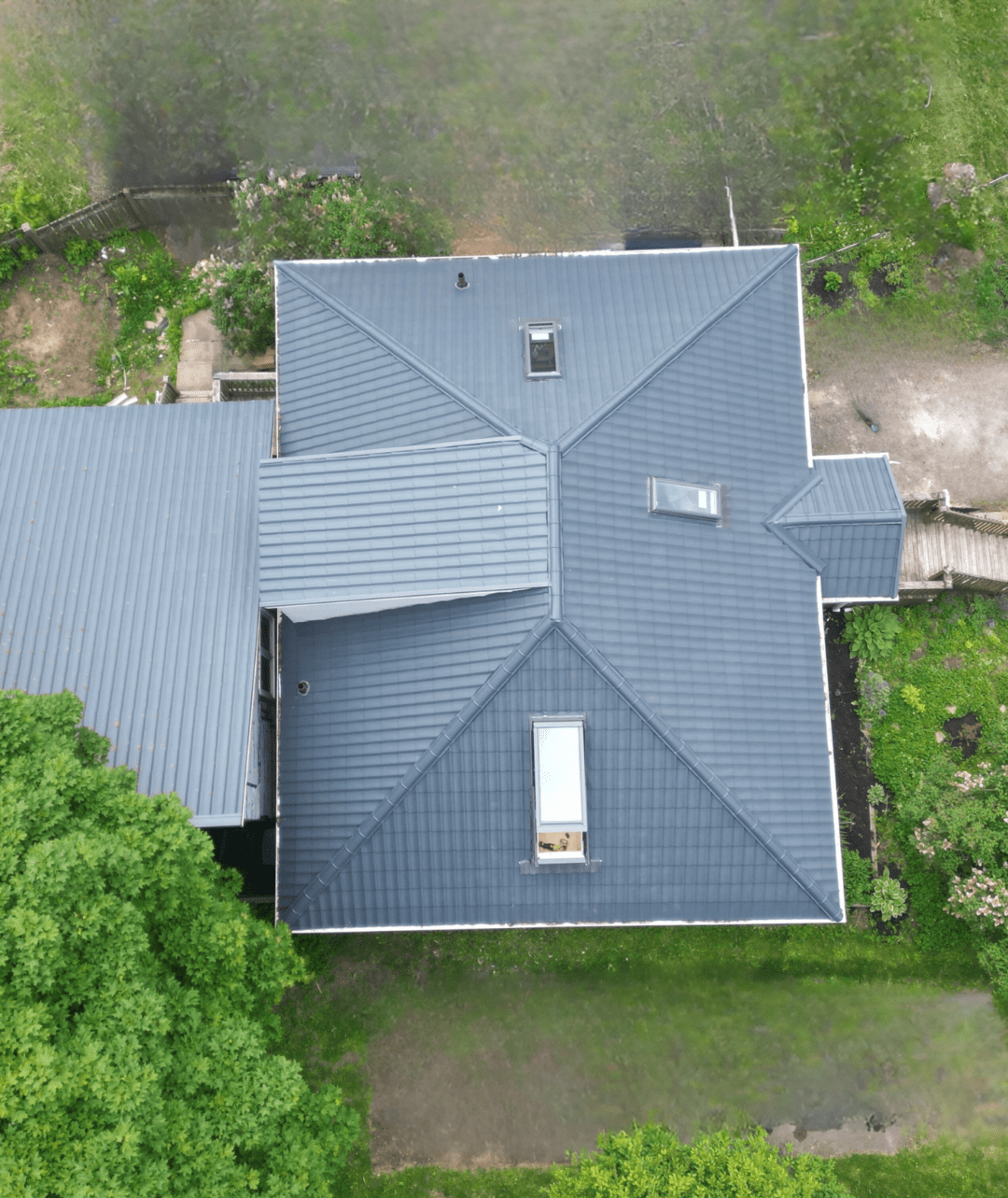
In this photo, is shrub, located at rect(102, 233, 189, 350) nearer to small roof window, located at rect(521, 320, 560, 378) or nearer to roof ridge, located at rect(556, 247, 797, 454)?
small roof window, located at rect(521, 320, 560, 378)

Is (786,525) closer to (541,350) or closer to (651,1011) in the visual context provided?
(541,350)

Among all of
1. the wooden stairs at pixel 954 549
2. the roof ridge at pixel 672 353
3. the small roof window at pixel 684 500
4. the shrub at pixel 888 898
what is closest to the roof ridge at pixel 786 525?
the small roof window at pixel 684 500

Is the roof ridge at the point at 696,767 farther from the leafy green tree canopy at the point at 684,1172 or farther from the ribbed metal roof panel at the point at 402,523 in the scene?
the leafy green tree canopy at the point at 684,1172

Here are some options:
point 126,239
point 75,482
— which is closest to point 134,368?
point 126,239

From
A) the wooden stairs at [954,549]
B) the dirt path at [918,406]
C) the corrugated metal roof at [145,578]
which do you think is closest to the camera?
the corrugated metal roof at [145,578]

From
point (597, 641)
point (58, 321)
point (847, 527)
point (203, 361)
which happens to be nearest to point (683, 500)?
point (597, 641)

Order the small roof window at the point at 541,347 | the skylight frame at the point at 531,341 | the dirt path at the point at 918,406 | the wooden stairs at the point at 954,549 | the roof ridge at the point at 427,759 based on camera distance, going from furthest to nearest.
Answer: the dirt path at the point at 918,406
the wooden stairs at the point at 954,549
the small roof window at the point at 541,347
the skylight frame at the point at 531,341
the roof ridge at the point at 427,759

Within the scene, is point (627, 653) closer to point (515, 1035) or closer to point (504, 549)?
point (504, 549)

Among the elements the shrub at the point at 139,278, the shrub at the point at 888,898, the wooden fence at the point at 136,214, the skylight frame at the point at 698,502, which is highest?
the wooden fence at the point at 136,214
